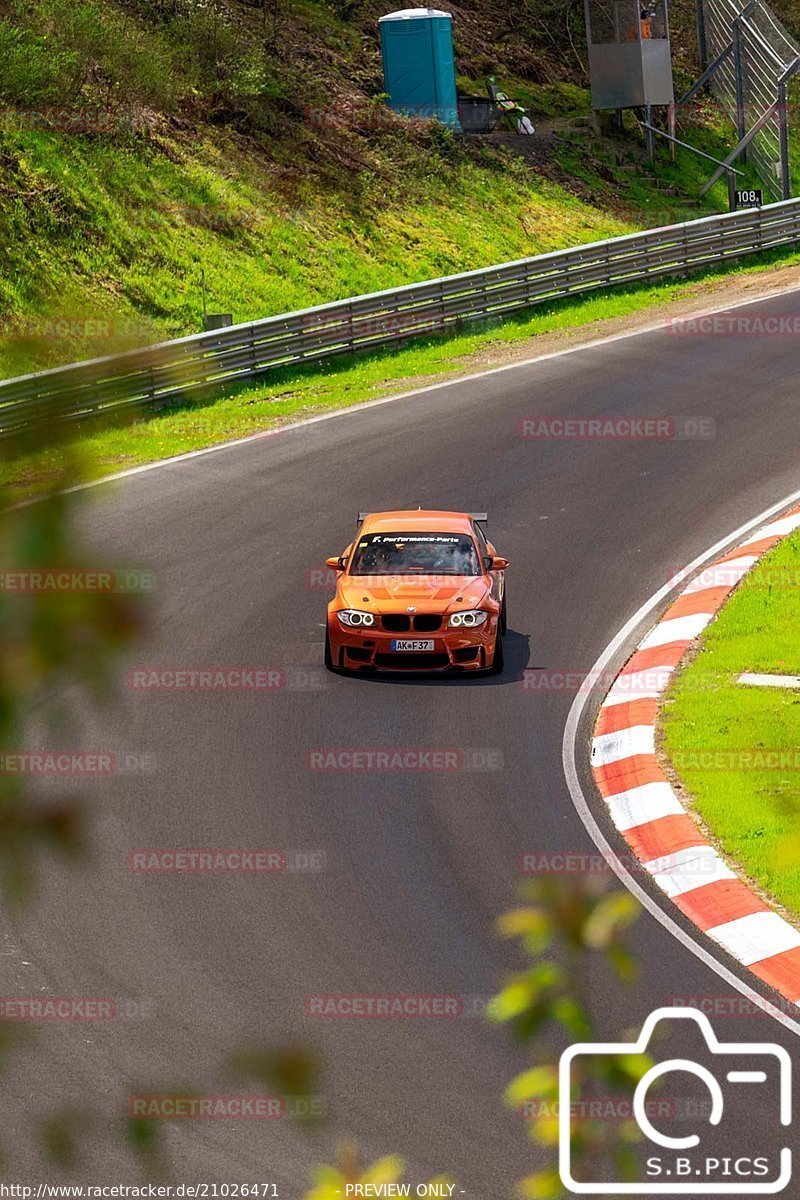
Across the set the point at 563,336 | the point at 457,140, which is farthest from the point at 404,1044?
the point at 457,140

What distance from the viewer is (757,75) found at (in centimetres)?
4284

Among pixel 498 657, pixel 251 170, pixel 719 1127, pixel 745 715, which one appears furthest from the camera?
pixel 251 170

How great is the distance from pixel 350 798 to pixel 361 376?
14.9 meters

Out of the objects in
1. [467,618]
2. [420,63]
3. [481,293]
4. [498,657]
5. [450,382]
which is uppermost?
[420,63]

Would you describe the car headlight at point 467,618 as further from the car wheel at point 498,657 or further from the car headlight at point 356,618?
the car headlight at point 356,618

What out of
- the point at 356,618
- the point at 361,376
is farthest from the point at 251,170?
the point at 356,618

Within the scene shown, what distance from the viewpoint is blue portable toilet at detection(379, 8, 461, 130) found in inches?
1433

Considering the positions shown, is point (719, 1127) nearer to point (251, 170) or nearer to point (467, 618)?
point (467, 618)

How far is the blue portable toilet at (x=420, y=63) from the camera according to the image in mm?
36406

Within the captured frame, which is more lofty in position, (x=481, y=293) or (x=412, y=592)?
(x=481, y=293)

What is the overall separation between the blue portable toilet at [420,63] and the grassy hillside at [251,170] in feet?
2.62

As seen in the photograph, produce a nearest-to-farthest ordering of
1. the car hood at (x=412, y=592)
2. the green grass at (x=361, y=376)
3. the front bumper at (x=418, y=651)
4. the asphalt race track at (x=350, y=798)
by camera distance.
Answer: the asphalt race track at (x=350, y=798), the front bumper at (x=418, y=651), the car hood at (x=412, y=592), the green grass at (x=361, y=376)

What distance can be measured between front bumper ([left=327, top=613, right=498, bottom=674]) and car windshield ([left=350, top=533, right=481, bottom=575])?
0.95m

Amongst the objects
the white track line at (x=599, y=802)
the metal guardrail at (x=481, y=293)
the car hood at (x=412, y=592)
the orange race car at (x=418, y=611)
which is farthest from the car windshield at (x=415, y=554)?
the metal guardrail at (x=481, y=293)
